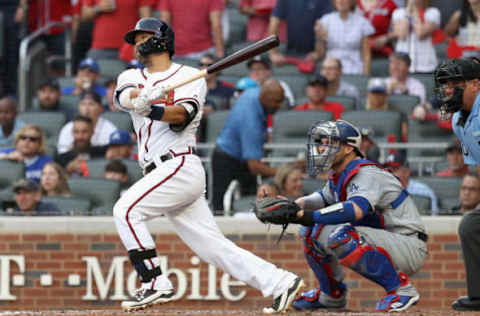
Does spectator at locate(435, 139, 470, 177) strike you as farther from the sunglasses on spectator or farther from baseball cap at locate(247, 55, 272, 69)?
the sunglasses on spectator

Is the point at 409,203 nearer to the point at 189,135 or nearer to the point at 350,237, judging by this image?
the point at 350,237

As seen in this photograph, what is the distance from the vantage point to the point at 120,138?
874 cm

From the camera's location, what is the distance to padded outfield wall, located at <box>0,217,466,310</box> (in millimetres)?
7738

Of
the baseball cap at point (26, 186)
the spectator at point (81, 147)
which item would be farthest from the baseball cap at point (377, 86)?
the baseball cap at point (26, 186)

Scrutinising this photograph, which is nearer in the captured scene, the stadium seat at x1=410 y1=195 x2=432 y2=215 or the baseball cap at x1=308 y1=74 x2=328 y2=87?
the stadium seat at x1=410 y1=195 x2=432 y2=215

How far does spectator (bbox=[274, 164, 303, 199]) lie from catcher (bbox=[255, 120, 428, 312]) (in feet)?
5.58

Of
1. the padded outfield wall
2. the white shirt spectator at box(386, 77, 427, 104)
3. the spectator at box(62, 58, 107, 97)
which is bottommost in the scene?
the padded outfield wall

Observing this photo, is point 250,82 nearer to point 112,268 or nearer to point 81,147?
point 81,147

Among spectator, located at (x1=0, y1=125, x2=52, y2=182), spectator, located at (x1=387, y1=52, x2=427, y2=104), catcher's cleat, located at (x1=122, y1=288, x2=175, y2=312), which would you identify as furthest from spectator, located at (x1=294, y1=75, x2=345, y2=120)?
catcher's cleat, located at (x1=122, y1=288, x2=175, y2=312)

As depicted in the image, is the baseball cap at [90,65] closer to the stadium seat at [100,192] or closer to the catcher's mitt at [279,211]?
the stadium seat at [100,192]

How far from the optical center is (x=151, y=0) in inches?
419

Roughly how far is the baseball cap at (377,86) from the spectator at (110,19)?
263 cm

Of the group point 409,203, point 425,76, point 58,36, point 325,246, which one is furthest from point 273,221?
point 58,36

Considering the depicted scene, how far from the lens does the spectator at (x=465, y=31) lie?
9930 mm
